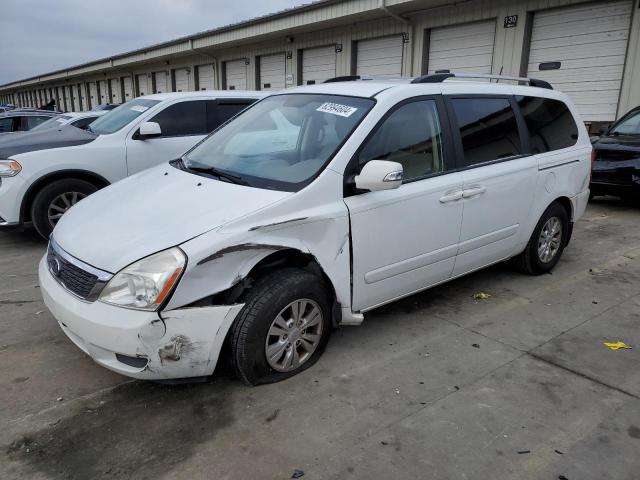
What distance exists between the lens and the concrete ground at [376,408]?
238 centimetres

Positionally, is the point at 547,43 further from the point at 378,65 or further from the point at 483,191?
the point at 483,191

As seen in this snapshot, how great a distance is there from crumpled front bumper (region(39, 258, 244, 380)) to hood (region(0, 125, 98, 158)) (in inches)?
154

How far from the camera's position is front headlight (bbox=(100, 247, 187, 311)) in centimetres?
253

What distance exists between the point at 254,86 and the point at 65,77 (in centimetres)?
2794

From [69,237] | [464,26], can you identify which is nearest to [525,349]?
[69,237]

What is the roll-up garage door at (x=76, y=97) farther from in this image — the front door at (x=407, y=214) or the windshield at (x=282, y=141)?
the front door at (x=407, y=214)

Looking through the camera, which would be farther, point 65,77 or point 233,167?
point 65,77

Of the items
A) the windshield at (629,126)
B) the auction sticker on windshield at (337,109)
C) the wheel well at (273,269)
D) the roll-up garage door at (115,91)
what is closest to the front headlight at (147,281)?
the wheel well at (273,269)

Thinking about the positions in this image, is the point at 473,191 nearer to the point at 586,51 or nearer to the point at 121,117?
the point at 121,117

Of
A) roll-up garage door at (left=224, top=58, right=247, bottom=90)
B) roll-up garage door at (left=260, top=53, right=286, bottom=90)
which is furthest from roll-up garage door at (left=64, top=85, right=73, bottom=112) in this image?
roll-up garage door at (left=260, top=53, right=286, bottom=90)

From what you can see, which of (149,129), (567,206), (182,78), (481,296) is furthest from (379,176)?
(182,78)

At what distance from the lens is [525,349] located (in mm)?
3488

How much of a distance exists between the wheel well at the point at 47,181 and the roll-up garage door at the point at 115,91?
95.8 feet

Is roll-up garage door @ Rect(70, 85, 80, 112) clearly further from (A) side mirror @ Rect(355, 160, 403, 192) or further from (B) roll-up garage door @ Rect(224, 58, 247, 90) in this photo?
(A) side mirror @ Rect(355, 160, 403, 192)
